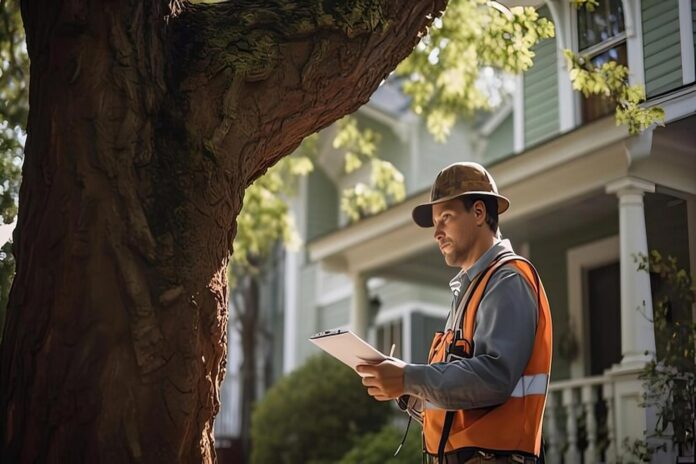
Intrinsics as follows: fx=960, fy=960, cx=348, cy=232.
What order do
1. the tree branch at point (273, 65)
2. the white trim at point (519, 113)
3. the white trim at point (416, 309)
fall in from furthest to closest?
the white trim at point (416, 309), the white trim at point (519, 113), the tree branch at point (273, 65)

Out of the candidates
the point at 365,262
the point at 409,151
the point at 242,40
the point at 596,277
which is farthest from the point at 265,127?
the point at 409,151

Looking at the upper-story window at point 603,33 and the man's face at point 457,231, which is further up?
the upper-story window at point 603,33

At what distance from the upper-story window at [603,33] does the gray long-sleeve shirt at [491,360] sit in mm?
2925

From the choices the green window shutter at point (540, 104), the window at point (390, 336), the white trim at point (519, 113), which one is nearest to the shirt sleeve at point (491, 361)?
the green window shutter at point (540, 104)

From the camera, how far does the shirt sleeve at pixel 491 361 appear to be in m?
3.11

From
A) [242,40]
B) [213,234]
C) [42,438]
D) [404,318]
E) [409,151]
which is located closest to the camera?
[42,438]

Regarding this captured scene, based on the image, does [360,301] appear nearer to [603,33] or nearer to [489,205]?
[603,33]

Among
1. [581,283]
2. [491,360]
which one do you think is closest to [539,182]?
[581,283]

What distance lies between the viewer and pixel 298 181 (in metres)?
18.5

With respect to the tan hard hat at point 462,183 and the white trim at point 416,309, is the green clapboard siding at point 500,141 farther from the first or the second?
the tan hard hat at point 462,183

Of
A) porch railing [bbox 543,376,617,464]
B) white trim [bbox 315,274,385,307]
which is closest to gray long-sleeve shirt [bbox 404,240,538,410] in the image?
porch railing [bbox 543,376,617,464]

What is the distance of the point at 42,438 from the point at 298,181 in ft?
50.7

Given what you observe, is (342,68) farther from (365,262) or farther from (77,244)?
(365,262)

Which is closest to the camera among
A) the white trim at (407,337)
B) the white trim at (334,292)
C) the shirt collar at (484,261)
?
the shirt collar at (484,261)
